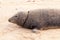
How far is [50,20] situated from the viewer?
187 inches

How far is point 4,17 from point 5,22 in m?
0.45

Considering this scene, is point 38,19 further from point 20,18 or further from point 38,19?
point 20,18

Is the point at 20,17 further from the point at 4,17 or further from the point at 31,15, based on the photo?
A: the point at 4,17

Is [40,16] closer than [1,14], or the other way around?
[40,16]

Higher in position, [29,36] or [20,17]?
[20,17]

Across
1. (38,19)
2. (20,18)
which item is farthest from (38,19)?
(20,18)

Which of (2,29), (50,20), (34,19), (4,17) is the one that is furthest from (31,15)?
(4,17)

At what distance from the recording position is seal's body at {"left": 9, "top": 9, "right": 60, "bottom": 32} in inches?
185

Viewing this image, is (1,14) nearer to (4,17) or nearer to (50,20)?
(4,17)

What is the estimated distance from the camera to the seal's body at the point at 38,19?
469 cm

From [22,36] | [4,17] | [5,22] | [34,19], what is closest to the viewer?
[22,36]

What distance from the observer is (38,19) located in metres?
4.70

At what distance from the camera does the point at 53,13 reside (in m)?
4.80

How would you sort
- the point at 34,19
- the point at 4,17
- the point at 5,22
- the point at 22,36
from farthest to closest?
the point at 4,17 → the point at 5,22 → the point at 34,19 → the point at 22,36
